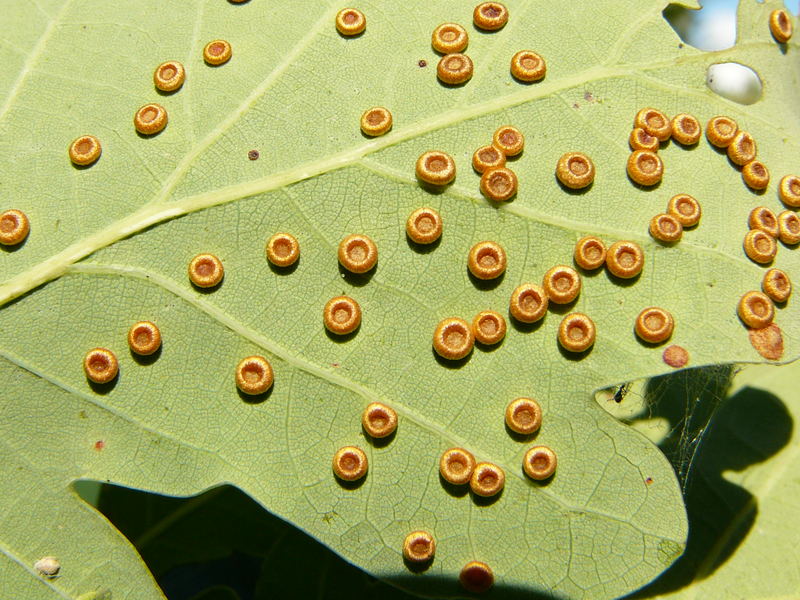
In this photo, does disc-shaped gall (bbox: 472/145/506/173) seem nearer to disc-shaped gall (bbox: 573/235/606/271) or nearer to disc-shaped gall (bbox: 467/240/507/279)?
disc-shaped gall (bbox: 467/240/507/279)

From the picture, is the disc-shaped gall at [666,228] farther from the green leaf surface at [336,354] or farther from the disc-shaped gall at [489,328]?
the disc-shaped gall at [489,328]

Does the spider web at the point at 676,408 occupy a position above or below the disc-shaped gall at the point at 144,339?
above

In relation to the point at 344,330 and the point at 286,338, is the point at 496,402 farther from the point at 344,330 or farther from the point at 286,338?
the point at 286,338

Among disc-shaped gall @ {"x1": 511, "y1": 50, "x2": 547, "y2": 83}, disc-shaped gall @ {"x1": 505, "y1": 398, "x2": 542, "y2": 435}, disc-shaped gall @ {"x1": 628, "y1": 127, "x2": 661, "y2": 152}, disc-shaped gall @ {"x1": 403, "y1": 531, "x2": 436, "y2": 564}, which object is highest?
disc-shaped gall @ {"x1": 511, "y1": 50, "x2": 547, "y2": 83}

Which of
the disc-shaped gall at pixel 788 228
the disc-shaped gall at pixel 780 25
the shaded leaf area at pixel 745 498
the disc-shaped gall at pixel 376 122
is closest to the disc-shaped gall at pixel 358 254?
the disc-shaped gall at pixel 376 122

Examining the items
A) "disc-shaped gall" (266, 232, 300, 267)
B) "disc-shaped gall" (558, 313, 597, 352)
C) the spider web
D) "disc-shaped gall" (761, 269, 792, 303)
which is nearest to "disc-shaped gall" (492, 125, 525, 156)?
"disc-shaped gall" (558, 313, 597, 352)

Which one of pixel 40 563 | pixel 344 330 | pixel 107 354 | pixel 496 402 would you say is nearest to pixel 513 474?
pixel 496 402
